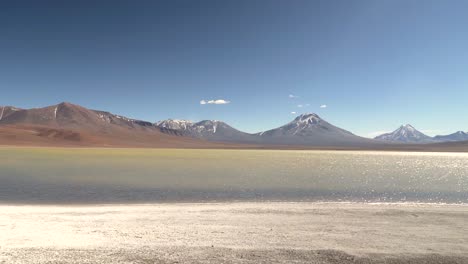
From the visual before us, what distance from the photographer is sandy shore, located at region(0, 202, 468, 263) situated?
974cm

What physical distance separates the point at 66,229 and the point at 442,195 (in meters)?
23.7

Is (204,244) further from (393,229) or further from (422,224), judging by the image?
(422,224)

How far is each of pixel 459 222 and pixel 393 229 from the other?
11.3ft

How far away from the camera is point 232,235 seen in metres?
12.0

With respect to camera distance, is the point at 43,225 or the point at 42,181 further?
the point at 42,181

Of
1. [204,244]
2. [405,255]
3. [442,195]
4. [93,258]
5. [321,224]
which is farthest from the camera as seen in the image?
[442,195]

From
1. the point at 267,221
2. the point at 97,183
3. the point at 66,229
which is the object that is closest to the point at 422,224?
the point at 267,221

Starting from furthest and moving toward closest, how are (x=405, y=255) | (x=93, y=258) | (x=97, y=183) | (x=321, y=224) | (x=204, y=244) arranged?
(x=97, y=183)
(x=321, y=224)
(x=204, y=244)
(x=405, y=255)
(x=93, y=258)

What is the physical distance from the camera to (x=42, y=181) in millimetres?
27797

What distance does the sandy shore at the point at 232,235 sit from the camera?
9742 mm

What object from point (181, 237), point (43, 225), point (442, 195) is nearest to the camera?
point (181, 237)

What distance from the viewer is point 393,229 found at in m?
13.1

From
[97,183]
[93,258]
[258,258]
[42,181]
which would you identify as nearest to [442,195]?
[258,258]

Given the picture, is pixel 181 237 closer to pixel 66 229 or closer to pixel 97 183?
pixel 66 229
